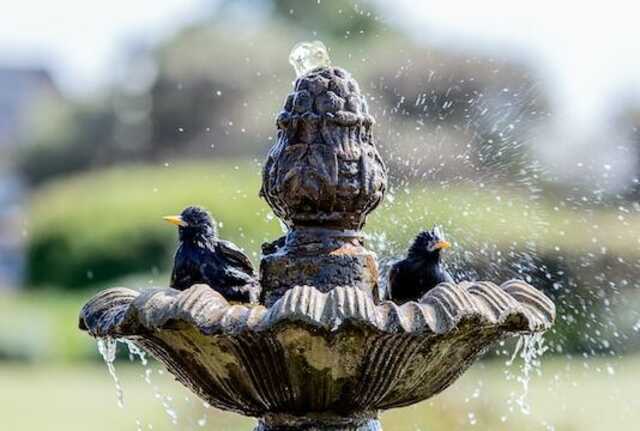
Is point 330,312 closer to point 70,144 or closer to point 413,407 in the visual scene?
point 413,407

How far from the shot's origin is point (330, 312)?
3566 mm

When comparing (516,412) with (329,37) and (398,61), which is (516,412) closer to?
(398,61)

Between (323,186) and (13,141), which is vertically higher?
(13,141)

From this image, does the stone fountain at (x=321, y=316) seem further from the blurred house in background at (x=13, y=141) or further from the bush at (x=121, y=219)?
the blurred house in background at (x=13, y=141)

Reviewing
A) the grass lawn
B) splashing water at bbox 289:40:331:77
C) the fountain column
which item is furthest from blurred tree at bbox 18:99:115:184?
the fountain column

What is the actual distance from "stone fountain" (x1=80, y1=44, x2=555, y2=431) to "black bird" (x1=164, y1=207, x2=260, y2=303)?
7cm

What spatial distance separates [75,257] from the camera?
26875 millimetres

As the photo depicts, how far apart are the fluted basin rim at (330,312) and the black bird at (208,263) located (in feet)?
0.99

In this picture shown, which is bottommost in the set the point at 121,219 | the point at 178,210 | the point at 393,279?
the point at 393,279

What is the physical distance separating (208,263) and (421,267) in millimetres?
601

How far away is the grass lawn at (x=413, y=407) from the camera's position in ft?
33.9

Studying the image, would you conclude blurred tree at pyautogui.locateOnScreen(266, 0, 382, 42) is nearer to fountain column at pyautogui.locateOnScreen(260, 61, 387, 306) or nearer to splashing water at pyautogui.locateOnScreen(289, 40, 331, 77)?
splashing water at pyautogui.locateOnScreen(289, 40, 331, 77)

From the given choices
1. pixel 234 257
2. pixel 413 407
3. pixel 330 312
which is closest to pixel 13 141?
pixel 413 407

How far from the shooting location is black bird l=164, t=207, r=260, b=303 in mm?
4152
